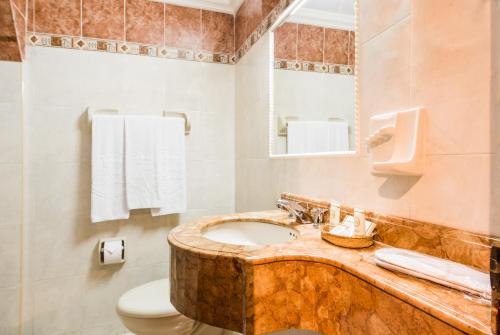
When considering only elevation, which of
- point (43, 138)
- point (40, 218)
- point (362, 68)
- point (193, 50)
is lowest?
point (40, 218)

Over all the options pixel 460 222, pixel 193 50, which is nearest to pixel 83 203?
pixel 193 50

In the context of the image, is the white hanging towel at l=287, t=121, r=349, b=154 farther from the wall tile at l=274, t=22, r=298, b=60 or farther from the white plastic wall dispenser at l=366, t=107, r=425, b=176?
the wall tile at l=274, t=22, r=298, b=60

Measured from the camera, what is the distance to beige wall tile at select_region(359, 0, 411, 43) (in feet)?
2.44

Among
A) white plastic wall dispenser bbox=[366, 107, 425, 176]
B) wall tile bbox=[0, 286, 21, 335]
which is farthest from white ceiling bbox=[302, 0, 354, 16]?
wall tile bbox=[0, 286, 21, 335]

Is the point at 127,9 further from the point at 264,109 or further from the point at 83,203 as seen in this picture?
the point at 83,203

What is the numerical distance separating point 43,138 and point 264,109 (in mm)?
1282

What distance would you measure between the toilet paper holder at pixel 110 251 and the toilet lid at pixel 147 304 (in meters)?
0.32

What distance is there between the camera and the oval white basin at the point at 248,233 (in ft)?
3.70

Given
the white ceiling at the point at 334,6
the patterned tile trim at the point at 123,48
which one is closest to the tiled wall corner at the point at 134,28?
the patterned tile trim at the point at 123,48

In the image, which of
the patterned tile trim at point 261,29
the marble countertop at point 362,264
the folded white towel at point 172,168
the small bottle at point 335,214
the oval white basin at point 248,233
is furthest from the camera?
the folded white towel at point 172,168

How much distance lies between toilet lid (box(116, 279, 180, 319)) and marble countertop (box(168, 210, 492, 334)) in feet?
1.66

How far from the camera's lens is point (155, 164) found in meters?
1.71

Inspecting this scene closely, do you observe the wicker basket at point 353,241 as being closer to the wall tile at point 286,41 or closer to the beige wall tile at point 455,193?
the beige wall tile at point 455,193

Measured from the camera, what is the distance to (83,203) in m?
1.69
